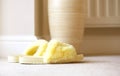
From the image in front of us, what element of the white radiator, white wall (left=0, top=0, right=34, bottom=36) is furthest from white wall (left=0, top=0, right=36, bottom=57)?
the white radiator

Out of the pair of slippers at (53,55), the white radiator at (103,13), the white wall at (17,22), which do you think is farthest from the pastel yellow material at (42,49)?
the white radiator at (103,13)

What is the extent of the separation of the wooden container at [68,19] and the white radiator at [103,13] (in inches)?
10.8

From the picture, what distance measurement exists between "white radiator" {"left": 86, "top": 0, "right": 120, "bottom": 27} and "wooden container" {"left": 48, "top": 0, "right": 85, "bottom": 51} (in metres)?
0.27

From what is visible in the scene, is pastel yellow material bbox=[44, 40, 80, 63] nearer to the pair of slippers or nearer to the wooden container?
the pair of slippers

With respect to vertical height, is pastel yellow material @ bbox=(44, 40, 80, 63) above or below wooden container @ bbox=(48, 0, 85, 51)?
below

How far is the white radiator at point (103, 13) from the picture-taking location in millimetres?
1815

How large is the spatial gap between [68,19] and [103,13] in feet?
1.29

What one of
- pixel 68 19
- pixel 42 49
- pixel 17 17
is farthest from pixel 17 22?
pixel 42 49

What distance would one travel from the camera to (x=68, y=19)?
153 cm

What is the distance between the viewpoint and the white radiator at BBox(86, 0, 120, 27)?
1.82m

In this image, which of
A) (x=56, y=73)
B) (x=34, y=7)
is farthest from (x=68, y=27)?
(x=56, y=73)

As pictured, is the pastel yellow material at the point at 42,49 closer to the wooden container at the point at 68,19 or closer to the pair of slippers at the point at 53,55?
the pair of slippers at the point at 53,55

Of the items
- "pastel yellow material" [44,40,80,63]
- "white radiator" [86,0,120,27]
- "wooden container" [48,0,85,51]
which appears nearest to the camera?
"pastel yellow material" [44,40,80,63]

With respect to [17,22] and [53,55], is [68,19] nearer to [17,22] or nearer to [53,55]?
[17,22]
